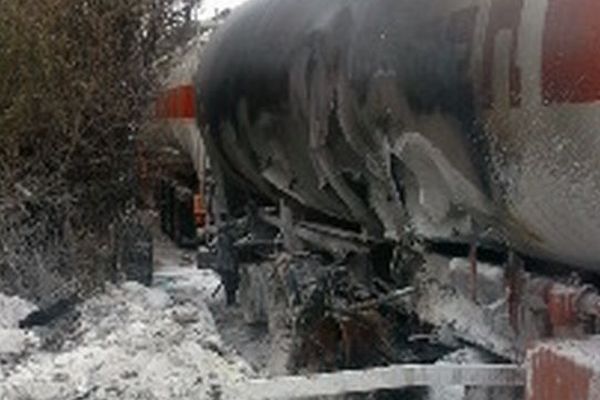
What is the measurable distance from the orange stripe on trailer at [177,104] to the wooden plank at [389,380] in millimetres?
6422

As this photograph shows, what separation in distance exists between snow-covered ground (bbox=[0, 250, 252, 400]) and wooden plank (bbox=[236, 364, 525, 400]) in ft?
1.27

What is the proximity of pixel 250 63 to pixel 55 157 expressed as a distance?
110 inches

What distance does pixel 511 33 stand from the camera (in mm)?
3963

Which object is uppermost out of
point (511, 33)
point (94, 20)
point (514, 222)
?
point (94, 20)

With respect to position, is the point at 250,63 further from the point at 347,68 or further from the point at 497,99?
the point at 497,99

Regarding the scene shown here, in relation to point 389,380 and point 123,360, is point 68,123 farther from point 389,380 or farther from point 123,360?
point 389,380

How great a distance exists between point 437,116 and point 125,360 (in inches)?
95.8

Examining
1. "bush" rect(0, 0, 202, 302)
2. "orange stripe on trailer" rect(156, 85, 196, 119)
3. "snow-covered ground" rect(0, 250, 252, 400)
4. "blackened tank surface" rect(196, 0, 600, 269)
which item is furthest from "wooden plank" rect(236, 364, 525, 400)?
"orange stripe on trailer" rect(156, 85, 196, 119)

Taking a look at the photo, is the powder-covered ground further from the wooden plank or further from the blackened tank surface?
the blackened tank surface

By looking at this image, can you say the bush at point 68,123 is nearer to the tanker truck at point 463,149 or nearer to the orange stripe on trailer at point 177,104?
the orange stripe on trailer at point 177,104

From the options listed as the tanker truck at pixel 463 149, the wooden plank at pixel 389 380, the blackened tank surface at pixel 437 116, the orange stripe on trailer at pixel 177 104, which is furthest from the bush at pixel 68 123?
the wooden plank at pixel 389 380

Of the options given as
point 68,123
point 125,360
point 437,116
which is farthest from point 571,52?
point 68,123

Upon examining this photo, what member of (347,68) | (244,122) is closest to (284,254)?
(244,122)

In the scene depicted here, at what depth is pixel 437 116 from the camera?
4.49 meters
